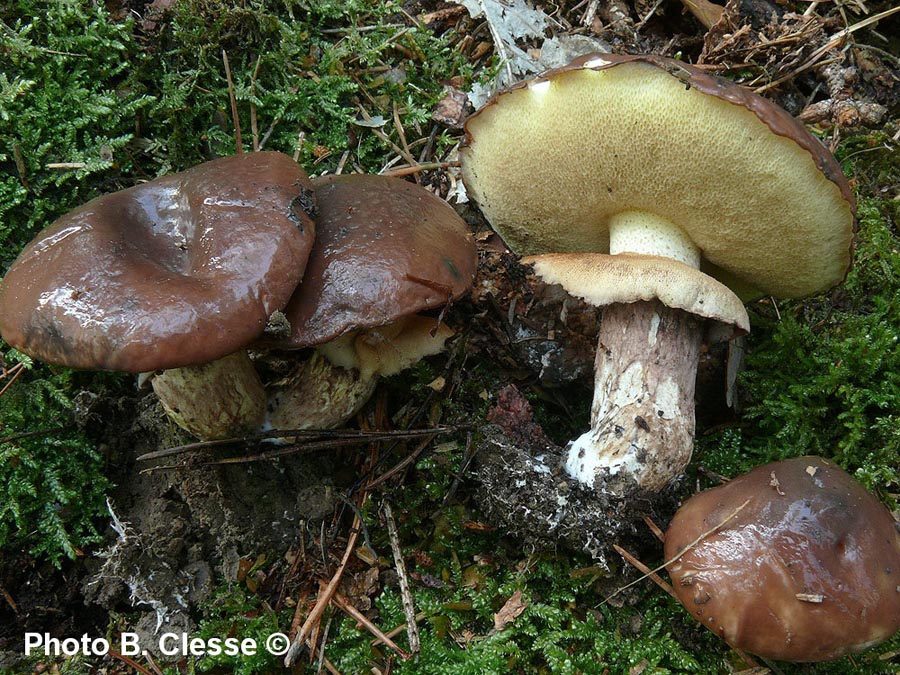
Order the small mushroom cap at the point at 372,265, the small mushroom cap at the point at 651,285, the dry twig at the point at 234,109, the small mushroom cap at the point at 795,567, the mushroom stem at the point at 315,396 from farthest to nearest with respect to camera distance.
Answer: the dry twig at the point at 234,109 → the mushroom stem at the point at 315,396 → the small mushroom cap at the point at 651,285 → the small mushroom cap at the point at 372,265 → the small mushroom cap at the point at 795,567

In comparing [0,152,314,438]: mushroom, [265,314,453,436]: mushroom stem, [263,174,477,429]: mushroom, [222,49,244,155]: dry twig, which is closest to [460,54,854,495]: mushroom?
[263,174,477,429]: mushroom

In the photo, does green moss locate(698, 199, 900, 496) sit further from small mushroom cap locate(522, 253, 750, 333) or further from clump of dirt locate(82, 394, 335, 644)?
clump of dirt locate(82, 394, 335, 644)

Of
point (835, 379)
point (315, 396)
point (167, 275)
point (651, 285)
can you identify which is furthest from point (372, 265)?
point (835, 379)

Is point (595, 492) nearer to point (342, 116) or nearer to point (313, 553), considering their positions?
point (313, 553)

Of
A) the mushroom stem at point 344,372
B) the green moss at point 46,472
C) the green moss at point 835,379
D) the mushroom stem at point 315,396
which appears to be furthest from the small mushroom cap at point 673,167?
the green moss at point 46,472

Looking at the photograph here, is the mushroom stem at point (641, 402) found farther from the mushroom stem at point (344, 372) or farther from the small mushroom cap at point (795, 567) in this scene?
the mushroom stem at point (344, 372)

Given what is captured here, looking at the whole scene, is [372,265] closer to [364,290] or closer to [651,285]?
[364,290]

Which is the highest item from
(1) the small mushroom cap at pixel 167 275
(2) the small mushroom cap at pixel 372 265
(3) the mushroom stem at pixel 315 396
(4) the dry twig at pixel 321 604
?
(1) the small mushroom cap at pixel 167 275
